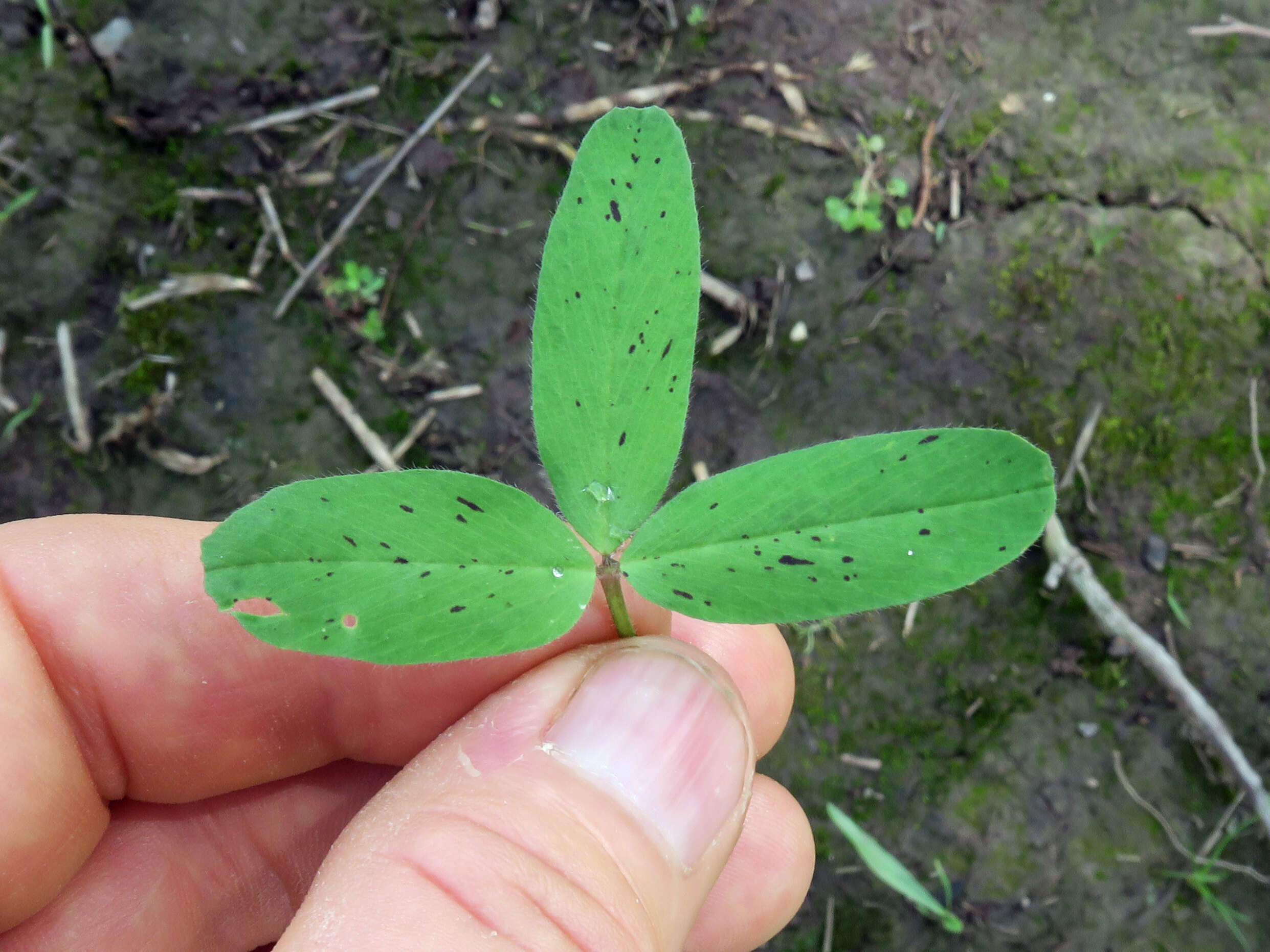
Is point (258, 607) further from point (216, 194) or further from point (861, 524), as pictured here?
point (216, 194)

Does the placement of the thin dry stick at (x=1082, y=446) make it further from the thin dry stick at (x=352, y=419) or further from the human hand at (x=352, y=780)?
the thin dry stick at (x=352, y=419)

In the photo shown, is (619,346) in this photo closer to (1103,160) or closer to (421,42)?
(421,42)

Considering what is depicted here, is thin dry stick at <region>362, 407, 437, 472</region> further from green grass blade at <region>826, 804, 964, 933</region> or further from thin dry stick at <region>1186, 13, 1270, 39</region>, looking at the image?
thin dry stick at <region>1186, 13, 1270, 39</region>

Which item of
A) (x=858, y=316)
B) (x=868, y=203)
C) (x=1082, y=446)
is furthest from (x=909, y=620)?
(x=868, y=203)

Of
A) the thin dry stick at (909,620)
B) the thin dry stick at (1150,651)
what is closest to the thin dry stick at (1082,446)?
the thin dry stick at (1150,651)

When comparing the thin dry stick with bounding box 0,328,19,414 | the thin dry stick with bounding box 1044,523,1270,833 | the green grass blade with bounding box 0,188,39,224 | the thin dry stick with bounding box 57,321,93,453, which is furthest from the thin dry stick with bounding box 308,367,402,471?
Answer: the thin dry stick with bounding box 1044,523,1270,833

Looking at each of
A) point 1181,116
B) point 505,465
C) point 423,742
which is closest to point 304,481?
point 423,742
